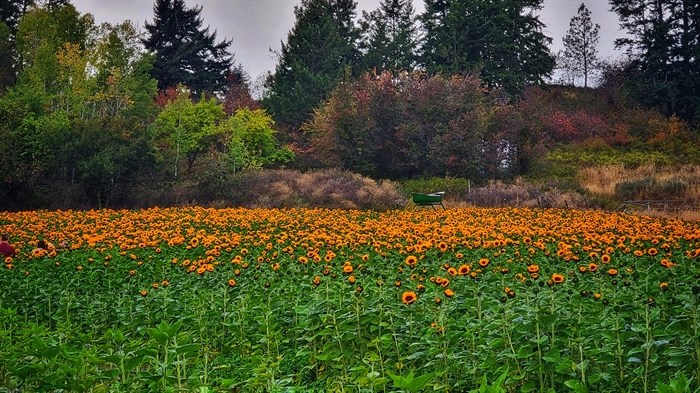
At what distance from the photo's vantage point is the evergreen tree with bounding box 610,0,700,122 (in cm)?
3562

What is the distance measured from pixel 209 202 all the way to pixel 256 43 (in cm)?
3628

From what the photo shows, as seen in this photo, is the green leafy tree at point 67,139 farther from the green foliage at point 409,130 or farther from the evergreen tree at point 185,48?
the evergreen tree at point 185,48

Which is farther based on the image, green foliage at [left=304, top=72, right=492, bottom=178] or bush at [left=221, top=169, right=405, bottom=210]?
green foliage at [left=304, top=72, right=492, bottom=178]

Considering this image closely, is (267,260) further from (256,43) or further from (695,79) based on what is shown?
(256,43)

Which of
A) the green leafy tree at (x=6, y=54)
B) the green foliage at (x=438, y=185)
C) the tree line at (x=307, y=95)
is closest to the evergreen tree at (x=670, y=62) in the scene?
the tree line at (x=307, y=95)

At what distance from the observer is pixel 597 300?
4.46m

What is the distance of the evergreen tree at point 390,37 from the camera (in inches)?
1820

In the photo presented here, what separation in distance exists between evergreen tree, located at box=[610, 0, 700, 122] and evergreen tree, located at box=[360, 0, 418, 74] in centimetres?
1596

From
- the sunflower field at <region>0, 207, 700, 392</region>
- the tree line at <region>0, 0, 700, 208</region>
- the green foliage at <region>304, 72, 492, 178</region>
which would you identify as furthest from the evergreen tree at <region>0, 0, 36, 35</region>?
the sunflower field at <region>0, 207, 700, 392</region>

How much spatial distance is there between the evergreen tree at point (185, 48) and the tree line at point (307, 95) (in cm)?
Answer: 11

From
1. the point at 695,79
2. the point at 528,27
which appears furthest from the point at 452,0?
the point at 695,79

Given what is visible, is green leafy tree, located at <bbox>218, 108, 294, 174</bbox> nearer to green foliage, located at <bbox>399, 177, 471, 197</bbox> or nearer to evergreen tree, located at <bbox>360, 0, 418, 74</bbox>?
green foliage, located at <bbox>399, 177, 471, 197</bbox>

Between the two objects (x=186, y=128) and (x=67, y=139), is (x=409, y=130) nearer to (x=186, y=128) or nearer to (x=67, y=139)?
(x=186, y=128)

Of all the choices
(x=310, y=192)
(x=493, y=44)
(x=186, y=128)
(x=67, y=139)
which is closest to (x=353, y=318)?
(x=310, y=192)
